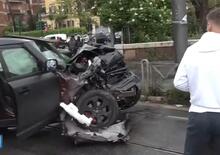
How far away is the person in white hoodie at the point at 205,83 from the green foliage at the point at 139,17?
14.3 meters

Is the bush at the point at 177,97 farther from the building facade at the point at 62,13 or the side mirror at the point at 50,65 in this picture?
the building facade at the point at 62,13

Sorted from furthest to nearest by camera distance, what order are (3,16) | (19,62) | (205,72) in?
(3,16) < (19,62) < (205,72)

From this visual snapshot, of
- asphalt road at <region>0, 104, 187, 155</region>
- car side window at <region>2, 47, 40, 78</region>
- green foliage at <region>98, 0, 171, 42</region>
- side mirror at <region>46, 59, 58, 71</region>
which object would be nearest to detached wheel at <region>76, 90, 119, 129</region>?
asphalt road at <region>0, 104, 187, 155</region>

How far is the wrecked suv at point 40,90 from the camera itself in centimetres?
616

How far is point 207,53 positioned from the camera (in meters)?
3.59

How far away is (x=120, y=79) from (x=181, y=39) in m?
2.18

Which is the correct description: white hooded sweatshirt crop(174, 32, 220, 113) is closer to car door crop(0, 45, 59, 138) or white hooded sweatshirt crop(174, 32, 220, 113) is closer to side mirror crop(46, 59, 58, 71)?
car door crop(0, 45, 59, 138)

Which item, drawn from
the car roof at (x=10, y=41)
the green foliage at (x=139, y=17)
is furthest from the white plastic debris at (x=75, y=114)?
the green foliage at (x=139, y=17)

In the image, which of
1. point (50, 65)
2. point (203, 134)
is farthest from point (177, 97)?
point (203, 134)

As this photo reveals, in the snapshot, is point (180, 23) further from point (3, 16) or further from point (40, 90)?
point (3, 16)

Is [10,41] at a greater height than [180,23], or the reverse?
[180,23]

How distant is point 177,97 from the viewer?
9594mm

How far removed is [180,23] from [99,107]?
10.4 ft

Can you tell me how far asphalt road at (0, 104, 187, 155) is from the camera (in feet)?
21.1
